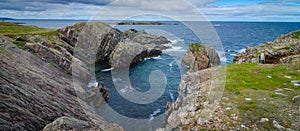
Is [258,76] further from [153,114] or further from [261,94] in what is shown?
[153,114]

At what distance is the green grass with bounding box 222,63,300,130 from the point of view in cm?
1242

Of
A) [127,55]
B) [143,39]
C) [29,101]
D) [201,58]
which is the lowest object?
[201,58]

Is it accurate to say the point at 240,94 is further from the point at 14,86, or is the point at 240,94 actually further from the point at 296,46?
the point at 14,86

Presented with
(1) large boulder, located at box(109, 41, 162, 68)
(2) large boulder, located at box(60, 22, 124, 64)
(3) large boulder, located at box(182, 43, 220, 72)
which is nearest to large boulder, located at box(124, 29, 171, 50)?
(2) large boulder, located at box(60, 22, 124, 64)

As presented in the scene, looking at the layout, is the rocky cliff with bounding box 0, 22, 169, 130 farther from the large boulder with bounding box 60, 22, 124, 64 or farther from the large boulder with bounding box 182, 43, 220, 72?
the large boulder with bounding box 60, 22, 124, 64

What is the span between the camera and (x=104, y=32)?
84000 mm

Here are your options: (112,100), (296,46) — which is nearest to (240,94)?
(296,46)

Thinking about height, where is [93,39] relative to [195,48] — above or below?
above

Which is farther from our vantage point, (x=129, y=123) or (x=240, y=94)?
(x=129, y=123)

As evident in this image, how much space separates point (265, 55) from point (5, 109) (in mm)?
28913

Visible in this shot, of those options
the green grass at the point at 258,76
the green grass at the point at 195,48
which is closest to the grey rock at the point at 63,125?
the green grass at the point at 258,76

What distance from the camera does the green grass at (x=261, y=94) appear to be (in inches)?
489

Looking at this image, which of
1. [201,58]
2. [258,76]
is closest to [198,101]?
[258,76]

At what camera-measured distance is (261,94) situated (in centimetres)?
1567
